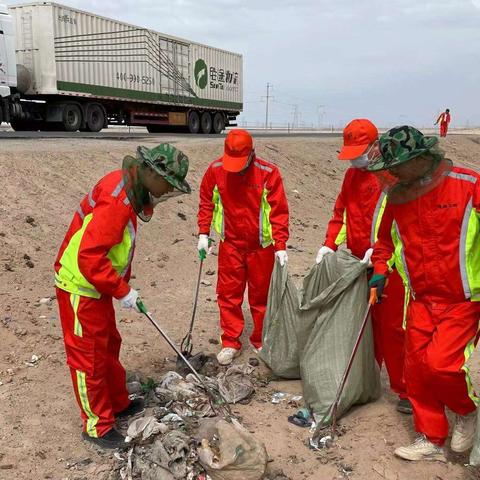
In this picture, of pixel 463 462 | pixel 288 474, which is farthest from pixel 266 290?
pixel 463 462

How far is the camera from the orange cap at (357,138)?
3.34 metres

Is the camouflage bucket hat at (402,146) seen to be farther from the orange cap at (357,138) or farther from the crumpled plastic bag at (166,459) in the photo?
the crumpled plastic bag at (166,459)

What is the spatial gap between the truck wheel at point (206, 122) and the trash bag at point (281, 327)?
16.9m

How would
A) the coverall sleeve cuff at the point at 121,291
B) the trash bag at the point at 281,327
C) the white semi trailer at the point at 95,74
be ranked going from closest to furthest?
1. the coverall sleeve cuff at the point at 121,291
2. the trash bag at the point at 281,327
3. the white semi trailer at the point at 95,74

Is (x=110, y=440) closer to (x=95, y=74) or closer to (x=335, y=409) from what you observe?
(x=335, y=409)

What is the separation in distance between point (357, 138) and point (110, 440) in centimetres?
221

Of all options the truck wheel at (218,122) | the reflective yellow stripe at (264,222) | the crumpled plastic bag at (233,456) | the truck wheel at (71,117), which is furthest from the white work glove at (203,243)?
the truck wheel at (218,122)

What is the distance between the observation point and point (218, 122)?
2102 cm

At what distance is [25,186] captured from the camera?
659 centimetres

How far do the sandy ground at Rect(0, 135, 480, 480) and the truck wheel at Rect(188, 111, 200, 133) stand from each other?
33.2 ft

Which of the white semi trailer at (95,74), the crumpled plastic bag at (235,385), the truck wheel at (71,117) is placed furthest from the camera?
the truck wheel at (71,117)

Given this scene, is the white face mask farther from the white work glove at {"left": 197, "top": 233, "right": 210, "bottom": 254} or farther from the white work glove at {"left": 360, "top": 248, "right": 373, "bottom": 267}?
the white work glove at {"left": 197, "top": 233, "right": 210, "bottom": 254}

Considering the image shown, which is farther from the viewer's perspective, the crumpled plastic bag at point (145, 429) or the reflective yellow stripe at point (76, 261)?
the crumpled plastic bag at point (145, 429)

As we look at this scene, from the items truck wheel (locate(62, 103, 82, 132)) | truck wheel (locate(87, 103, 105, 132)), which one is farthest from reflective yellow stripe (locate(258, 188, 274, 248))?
truck wheel (locate(87, 103, 105, 132))
